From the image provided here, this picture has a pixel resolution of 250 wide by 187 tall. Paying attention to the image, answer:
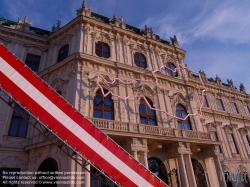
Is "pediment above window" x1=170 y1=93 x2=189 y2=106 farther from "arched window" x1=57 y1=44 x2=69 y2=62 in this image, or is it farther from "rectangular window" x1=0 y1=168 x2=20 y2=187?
"rectangular window" x1=0 y1=168 x2=20 y2=187

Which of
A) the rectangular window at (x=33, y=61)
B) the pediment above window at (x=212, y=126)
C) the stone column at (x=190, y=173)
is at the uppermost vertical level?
the rectangular window at (x=33, y=61)

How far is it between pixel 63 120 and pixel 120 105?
649 cm

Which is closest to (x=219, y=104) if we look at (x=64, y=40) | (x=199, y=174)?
(x=199, y=174)

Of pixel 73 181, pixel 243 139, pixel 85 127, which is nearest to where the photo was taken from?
pixel 85 127

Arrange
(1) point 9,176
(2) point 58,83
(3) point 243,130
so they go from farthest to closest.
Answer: (3) point 243,130, (2) point 58,83, (1) point 9,176

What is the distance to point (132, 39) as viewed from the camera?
1858 centimetres

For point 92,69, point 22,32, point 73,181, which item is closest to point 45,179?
point 73,181

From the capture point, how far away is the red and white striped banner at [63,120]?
7574 millimetres

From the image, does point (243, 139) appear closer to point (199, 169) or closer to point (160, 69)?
point (199, 169)

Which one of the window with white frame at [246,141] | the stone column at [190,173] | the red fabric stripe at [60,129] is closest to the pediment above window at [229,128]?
the window with white frame at [246,141]

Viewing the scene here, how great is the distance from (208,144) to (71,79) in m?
10.6

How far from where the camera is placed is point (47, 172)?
1193 centimetres

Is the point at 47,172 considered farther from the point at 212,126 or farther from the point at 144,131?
the point at 212,126

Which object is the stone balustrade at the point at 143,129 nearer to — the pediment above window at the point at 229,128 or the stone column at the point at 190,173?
the stone column at the point at 190,173
